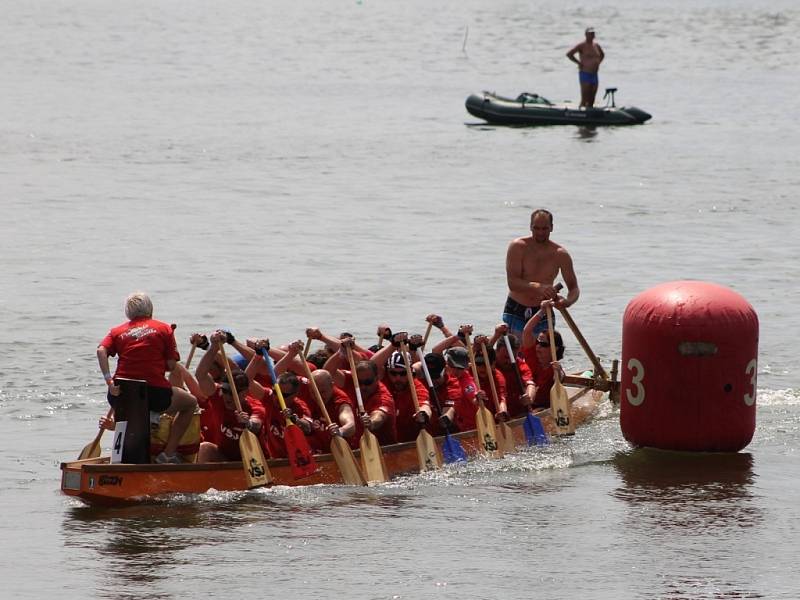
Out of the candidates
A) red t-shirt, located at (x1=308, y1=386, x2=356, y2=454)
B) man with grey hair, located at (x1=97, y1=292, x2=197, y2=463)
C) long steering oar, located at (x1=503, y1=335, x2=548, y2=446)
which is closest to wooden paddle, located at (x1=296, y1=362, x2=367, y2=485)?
red t-shirt, located at (x1=308, y1=386, x2=356, y2=454)

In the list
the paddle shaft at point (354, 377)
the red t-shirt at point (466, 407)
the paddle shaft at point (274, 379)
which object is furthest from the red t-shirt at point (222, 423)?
the red t-shirt at point (466, 407)

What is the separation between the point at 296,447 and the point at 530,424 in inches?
126

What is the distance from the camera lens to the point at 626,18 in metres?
90.4

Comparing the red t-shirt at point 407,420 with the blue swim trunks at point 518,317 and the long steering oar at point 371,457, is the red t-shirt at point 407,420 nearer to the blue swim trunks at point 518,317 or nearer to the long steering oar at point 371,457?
the long steering oar at point 371,457

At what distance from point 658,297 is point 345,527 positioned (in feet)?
12.6

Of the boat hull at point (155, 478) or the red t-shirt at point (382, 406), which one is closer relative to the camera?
the boat hull at point (155, 478)

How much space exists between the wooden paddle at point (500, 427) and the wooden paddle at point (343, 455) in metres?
1.85

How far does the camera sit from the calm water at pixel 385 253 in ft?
42.5

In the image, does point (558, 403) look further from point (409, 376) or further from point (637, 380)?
point (409, 376)

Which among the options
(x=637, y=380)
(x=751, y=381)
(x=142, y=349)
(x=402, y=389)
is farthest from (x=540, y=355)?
(x=142, y=349)

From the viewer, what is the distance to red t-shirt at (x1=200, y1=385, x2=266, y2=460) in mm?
14109

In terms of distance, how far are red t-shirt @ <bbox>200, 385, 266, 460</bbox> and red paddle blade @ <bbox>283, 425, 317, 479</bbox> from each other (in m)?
0.34

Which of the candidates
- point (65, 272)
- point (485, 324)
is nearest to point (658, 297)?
point (485, 324)

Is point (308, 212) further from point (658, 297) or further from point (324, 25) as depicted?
point (324, 25)
